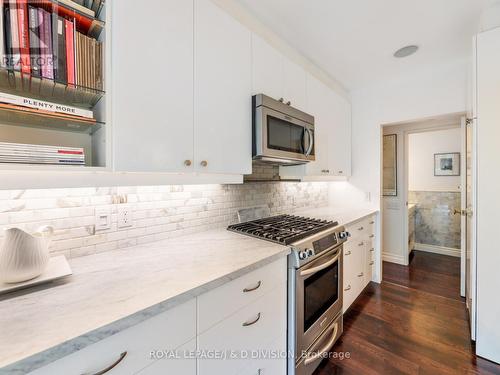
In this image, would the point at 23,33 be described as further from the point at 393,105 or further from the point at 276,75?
the point at 393,105

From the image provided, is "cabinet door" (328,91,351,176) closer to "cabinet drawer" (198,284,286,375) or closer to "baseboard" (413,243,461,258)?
"cabinet drawer" (198,284,286,375)

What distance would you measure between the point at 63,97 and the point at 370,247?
306 cm

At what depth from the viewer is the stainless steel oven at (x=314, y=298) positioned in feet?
4.55

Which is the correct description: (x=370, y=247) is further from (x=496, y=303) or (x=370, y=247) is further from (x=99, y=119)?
(x=99, y=119)

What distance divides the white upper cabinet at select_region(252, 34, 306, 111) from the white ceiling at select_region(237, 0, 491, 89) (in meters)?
0.25

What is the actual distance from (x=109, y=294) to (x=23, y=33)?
38.3 inches

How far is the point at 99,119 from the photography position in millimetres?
1032

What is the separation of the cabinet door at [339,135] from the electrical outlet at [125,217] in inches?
81.5

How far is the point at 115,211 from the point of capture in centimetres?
127

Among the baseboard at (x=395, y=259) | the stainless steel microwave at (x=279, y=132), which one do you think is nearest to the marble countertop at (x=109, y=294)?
the stainless steel microwave at (x=279, y=132)

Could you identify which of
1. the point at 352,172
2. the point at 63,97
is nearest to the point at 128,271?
the point at 63,97

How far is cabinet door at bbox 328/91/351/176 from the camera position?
2648 millimetres

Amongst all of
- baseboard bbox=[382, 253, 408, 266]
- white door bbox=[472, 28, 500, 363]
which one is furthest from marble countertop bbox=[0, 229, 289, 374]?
baseboard bbox=[382, 253, 408, 266]

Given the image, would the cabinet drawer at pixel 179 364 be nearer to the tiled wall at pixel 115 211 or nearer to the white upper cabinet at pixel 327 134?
the tiled wall at pixel 115 211
